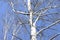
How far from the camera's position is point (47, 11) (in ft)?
23.4

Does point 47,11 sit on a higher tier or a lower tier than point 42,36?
higher

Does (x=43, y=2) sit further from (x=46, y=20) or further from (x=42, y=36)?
(x=42, y=36)

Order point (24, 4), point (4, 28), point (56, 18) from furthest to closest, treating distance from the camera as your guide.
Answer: point (4, 28), point (24, 4), point (56, 18)

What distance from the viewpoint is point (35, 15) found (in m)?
7.05

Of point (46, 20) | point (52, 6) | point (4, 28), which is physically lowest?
point (4, 28)

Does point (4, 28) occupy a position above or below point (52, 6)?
below

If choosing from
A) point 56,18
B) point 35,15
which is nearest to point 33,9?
point 35,15

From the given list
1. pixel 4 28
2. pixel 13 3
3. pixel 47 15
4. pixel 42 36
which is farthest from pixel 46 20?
pixel 4 28

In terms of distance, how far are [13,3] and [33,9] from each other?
2.94 ft

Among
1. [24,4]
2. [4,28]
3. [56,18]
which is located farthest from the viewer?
[4,28]

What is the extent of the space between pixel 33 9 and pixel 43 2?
1.37 feet

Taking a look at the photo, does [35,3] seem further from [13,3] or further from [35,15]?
[13,3]

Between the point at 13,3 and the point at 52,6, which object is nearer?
the point at 52,6

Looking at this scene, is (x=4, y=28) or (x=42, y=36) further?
(x=4, y=28)
